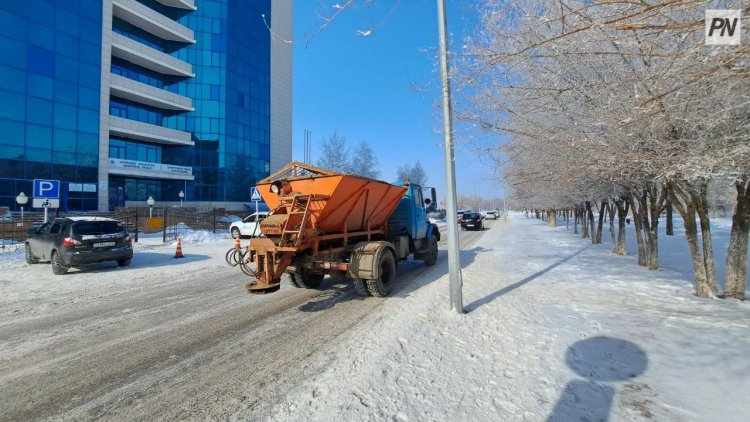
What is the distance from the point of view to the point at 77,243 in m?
9.34

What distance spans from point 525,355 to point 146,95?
42.6 metres

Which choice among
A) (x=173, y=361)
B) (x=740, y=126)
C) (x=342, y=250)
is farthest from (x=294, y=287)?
(x=740, y=126)

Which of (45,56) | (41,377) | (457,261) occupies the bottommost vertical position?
(41,377)

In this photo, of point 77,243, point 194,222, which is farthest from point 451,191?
point 194,222

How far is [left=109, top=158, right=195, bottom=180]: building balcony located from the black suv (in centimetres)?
2699

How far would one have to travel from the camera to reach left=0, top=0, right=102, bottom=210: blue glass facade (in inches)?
992

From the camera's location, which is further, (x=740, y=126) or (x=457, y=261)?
(x=457, y=261)

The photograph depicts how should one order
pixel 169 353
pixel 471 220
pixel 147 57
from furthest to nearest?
pixel 147 57, pixel 471 220, pixel 169 353

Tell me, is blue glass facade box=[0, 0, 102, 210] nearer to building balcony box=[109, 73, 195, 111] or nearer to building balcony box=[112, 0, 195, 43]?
building balcony box=[109, 73, 195, 111]

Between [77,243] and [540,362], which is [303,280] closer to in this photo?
[540,362]

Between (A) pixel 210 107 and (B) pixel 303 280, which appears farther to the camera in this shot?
(A) pixel 210 107

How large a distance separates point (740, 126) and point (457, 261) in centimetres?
407

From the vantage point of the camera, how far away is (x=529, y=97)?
15.4ft

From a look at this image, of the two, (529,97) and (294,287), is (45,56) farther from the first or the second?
(529,97)
